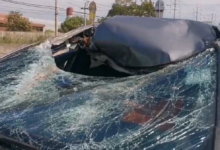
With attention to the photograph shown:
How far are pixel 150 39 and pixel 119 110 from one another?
1.71 feet

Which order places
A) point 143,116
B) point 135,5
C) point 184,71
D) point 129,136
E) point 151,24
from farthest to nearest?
point 135,5
point 151,24
point 184,71
point 143,116
point 129,136

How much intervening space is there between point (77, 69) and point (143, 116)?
119cm

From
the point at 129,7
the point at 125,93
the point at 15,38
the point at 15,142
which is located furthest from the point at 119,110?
the point at 129,7

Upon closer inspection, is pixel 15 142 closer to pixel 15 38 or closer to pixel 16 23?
pixel 15 38

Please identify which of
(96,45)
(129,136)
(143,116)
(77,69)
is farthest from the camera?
(77,69)

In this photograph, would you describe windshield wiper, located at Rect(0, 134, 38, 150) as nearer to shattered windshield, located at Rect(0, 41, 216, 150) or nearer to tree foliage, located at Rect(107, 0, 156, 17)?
shattered windshield, located at Rect(0, 41, 216, 150)

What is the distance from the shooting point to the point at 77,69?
281 cm

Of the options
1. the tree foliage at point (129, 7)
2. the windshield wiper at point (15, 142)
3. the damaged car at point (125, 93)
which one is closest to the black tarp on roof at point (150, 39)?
the damaged car at point (125, 93)

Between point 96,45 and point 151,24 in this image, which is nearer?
point 151,24

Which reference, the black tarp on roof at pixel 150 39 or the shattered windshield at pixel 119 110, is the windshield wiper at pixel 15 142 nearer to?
the shattered windshield at pixel 119 110

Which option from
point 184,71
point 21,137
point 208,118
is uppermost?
point 184,71

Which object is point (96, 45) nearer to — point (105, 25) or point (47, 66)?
point (105, 25)

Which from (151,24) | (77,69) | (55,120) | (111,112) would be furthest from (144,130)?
(77,69)

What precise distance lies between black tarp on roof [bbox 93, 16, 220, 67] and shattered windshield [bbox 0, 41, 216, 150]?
0.26ft
